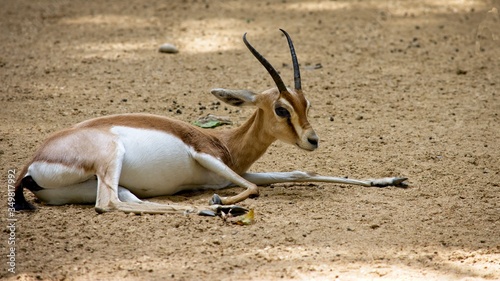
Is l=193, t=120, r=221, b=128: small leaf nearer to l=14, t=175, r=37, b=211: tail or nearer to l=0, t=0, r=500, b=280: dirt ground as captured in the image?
l=0, t=0, r=500, b=280: dirt ground

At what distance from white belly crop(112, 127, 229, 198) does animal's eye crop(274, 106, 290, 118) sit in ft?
2.48

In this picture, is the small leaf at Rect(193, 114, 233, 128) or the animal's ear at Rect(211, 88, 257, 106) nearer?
the animal's ear at Rect(211, 88, 257, 106)

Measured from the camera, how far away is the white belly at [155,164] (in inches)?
239

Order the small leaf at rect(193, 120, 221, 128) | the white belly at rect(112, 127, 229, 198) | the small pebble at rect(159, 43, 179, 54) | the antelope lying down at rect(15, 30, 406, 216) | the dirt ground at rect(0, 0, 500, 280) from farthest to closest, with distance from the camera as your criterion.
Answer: the small pebble at rect(159, 43, 179, 54) → the small leaf at rect(193, 120, 221, 128) → the white belly at rect(112, 127, 229, 198) → the antelope lying down at rect(15, 30, 406, 216) → the dirt ground at rect(0, 0, 500, 280)

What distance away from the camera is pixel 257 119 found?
257 inches

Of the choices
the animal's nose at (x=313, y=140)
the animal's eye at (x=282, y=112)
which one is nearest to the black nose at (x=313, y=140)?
the animal's nose at (x=313, y=140)

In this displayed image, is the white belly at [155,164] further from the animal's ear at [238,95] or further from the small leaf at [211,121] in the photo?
the small leaf at [211,121]

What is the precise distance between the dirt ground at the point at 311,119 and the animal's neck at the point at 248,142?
0.31 metres

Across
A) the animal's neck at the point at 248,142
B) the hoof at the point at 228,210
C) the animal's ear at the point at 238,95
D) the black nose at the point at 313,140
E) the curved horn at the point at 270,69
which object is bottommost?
the hoof at the point at 228,210

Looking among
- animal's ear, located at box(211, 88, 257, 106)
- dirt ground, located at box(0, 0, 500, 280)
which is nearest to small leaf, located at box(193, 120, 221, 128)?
dirt ground, located at box(0, 0, 500, 280)

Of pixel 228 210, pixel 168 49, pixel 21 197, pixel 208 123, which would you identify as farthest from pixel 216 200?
pixel 168 49

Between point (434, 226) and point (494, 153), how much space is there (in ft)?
6.59

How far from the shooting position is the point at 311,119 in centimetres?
835

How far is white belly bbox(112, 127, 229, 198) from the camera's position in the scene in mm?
6059
